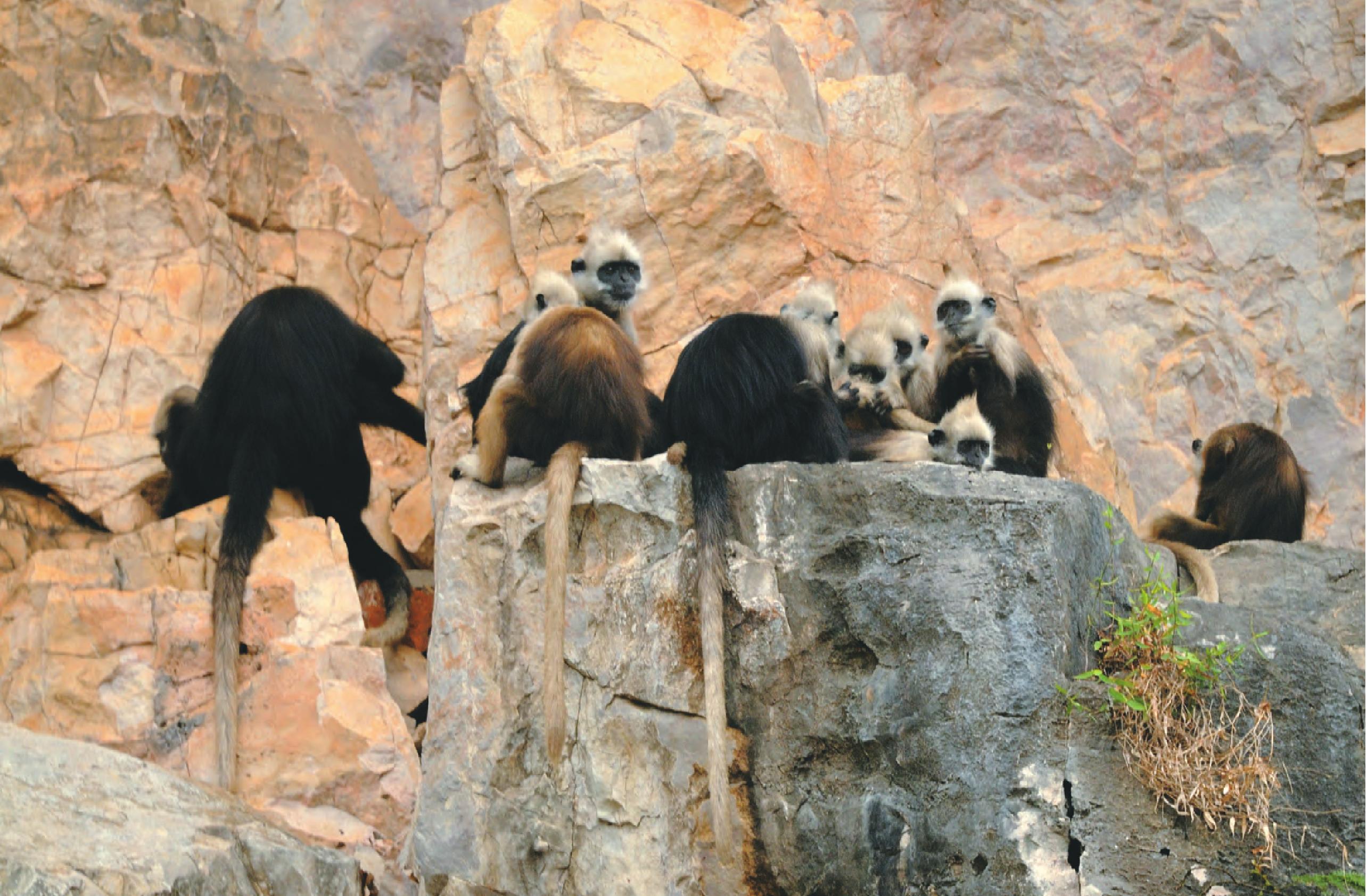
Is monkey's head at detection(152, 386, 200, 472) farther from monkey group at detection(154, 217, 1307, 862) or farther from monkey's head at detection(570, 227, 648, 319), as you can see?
monkey's head at detection(570, 227, 648, 319)

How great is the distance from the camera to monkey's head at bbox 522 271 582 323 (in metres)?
7.50

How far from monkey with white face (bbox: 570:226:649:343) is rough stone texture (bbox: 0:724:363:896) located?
9.33 ft

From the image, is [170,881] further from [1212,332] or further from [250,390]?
[1212,332]

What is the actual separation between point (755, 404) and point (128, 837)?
2.85 m

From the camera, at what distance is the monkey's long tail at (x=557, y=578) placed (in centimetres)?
538

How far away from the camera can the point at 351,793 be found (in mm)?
7062

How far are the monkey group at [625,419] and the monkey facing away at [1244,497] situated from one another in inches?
0.5

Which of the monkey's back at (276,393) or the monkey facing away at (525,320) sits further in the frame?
the monkey's back at (276,393)

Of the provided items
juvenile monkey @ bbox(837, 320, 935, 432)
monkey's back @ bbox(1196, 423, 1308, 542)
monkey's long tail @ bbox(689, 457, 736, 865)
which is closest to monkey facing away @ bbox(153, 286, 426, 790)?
juvenile monkey @ bbox(837, 320, 935, 432)

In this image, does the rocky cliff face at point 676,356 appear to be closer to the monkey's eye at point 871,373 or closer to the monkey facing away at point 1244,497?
the monkey facing away at point 1244,497

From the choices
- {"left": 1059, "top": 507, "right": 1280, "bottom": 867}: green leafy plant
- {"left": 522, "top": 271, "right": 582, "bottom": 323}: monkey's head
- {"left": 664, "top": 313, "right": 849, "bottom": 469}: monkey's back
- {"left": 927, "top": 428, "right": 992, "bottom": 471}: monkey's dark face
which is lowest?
{"left": 1059, "top": 507, "right": 1280, "bottom": 867}: green leafy plant

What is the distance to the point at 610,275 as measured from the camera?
7.57 m

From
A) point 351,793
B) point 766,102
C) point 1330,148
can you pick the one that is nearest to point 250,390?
point 351,793

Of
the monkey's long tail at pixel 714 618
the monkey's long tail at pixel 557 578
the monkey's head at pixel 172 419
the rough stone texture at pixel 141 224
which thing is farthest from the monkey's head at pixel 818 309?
the rough stone texture at pixel 141 224
